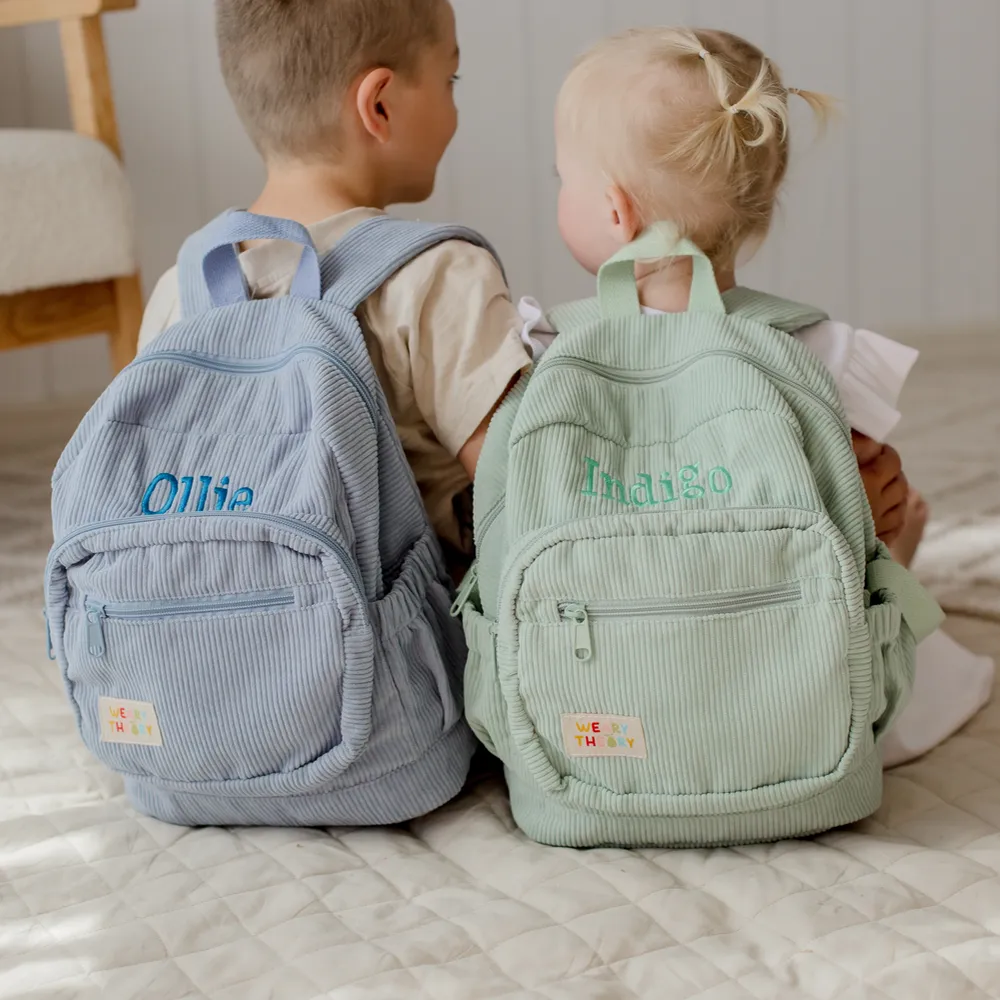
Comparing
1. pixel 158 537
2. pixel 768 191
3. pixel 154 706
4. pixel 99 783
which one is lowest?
pixel 99 783

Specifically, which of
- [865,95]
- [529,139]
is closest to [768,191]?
[529,139]

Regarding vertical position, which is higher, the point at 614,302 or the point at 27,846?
the point at 614,302

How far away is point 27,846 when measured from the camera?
36.0 inches

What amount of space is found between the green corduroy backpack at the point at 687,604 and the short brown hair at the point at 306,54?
293 millimetres

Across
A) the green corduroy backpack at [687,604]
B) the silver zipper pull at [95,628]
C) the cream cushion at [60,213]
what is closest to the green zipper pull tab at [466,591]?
the green corduroy backpack at [687,604]

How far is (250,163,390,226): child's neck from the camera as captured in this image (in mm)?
1049

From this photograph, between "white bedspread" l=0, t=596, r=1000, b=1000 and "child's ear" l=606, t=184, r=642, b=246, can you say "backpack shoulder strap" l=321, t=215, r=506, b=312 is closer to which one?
"child's ear" l=606, t=184, r=642, b=246

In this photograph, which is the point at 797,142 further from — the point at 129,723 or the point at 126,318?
the point at 129,723

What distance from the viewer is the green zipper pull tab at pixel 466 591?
2.97 feet

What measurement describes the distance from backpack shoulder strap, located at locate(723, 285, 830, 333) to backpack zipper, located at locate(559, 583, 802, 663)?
0.22 meters

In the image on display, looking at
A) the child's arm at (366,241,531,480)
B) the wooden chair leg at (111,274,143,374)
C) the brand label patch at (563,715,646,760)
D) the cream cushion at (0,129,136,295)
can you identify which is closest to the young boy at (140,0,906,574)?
the child's arm at (366,241,531,480)

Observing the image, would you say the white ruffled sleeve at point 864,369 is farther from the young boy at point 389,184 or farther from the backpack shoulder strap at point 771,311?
the young boy at point 389,184

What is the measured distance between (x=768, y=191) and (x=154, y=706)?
54cm

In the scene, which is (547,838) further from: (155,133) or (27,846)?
(155,133)
